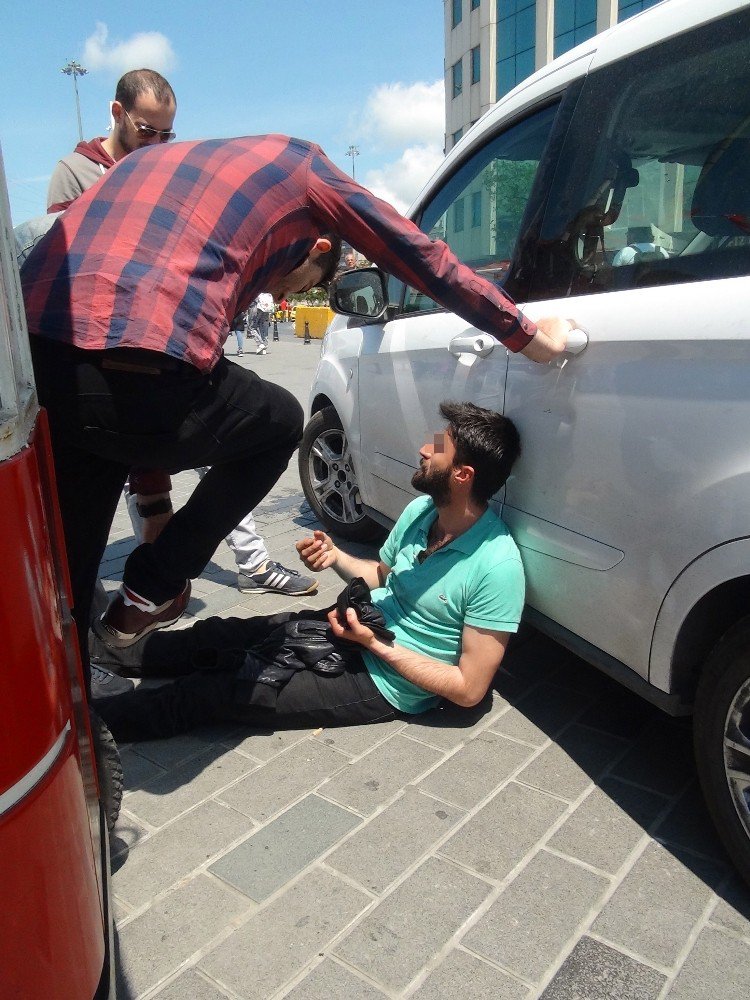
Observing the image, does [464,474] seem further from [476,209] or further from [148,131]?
[148,131]

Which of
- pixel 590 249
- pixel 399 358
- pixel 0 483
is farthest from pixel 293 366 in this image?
pixel 0 483

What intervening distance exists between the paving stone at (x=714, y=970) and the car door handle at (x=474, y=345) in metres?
1.69

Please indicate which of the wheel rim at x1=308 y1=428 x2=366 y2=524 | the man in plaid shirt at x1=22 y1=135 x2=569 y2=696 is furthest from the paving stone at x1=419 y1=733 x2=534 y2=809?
the wheel rim at x1=308 y1=428 x2=366 y2=524

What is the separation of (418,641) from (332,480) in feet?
6.08

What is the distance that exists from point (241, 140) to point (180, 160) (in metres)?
0.18

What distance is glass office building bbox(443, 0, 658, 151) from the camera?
3488cm

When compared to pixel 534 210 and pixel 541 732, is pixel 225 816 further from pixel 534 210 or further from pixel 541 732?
pixel 534 210

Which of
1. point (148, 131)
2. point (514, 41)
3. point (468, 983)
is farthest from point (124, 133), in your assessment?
point (514, 41)

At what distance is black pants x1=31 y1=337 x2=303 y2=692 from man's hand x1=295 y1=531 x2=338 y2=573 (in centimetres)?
28

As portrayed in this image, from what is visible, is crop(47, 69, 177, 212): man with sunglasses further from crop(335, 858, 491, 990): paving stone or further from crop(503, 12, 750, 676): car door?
crop(335, 858, 491, 990): paving stone

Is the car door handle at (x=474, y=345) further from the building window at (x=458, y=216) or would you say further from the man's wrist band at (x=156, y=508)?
the man's wrist band at (x=156, y=508)

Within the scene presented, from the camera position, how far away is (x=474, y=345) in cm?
270

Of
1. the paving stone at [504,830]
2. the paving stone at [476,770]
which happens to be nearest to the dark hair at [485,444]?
the paving stone at [476,770]

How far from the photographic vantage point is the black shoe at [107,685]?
2.69 meters
